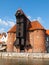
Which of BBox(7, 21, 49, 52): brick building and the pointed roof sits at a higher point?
the pointed roof

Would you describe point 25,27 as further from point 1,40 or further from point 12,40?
point 1,40

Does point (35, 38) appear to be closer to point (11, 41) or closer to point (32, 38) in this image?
point (32, 38)

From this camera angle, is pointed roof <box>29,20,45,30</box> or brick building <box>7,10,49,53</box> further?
pointed roof <box>29,20,45,30</box>

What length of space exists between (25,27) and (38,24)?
5406mm

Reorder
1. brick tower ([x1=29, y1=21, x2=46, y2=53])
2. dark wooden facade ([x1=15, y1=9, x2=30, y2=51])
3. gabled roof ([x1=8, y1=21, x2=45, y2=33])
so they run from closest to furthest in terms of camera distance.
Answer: brick tower ([x1=29, y1=21, x2=46, y2=53])
dark wooden facade ([x1=15, y1=9, x2=30, y2=51])
gabled roof ([x1=8, y1=21, x2=45, y2=33])

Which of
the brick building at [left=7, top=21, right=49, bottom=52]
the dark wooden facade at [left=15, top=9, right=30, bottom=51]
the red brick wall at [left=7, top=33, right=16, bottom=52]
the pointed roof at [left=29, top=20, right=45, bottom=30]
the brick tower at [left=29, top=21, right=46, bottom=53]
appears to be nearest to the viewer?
the brick tower at [left=29, top=21, right=46, bottom=53]

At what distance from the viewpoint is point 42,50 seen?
3135 inches

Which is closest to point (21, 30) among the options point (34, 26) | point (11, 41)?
point (34, 26)

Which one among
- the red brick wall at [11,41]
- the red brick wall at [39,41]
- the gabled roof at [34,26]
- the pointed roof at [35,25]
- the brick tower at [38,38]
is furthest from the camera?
the red brick wall at [11,41]

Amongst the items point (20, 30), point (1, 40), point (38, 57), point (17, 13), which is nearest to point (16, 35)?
point (20, 30)

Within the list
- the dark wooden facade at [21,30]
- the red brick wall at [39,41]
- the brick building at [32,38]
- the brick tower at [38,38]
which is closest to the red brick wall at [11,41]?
the brick building at [32,38]

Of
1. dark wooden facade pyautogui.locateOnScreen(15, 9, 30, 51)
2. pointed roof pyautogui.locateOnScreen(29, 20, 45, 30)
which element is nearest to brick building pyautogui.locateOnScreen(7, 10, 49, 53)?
pointed roof pyautogui.locateOnScreen(29, 20, 45, 30)

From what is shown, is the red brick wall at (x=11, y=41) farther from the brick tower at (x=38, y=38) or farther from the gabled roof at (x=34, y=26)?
the brick tower at (x=38, y=38)

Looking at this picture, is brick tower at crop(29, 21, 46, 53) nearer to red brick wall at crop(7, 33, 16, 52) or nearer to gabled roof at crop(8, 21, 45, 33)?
gabled roof at crop(8, 21, 45, 33)
